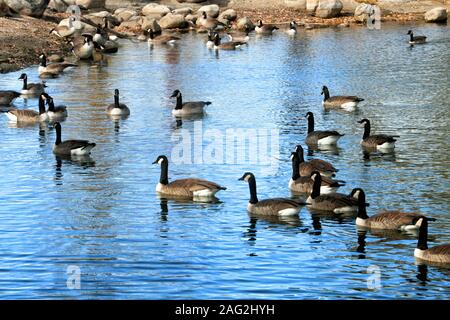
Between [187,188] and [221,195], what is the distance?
3.28 feet

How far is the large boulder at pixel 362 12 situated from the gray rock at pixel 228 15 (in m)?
9.88

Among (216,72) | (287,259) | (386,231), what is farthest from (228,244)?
(216,72)

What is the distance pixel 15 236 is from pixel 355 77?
30.6 metres

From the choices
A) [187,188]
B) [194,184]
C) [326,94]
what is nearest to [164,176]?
[187,188]

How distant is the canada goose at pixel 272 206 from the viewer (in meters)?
26.3

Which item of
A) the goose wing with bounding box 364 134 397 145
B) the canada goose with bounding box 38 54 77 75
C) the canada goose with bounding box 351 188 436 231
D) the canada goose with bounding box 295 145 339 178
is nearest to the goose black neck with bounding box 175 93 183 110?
the goose wing with bounding box 364 134 397 145

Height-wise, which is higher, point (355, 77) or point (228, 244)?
point (355, 77)

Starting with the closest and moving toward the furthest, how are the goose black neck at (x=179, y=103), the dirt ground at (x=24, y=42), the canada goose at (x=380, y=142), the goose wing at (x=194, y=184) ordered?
1. the goose wing at (x=194, y=184)
2. the canada goose at (x=380, y=142)
3. the goose black neck at (x=179, y=103)
4. the dirt ground at (x=24, y=42)

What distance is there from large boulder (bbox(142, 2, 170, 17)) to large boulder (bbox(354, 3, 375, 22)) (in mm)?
15431

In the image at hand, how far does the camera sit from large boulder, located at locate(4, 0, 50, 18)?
6641 centimetres

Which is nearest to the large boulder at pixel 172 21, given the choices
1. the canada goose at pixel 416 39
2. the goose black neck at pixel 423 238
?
the canada goose at pixel 416 39

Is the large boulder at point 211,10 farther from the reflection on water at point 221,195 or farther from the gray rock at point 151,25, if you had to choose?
the reflection on water at point 221,195

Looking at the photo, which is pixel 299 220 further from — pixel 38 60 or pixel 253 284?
pixel 38 60

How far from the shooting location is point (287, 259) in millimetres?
22953
